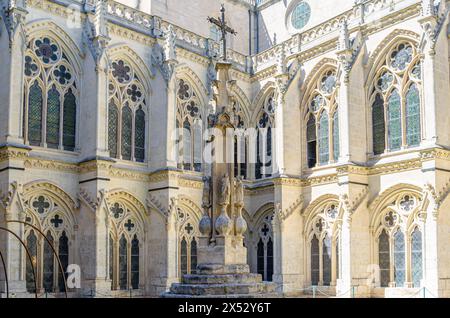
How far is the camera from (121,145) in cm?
2311

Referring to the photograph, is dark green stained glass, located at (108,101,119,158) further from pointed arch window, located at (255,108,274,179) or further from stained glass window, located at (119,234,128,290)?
pointed arch window, located at (255,108,274,179)

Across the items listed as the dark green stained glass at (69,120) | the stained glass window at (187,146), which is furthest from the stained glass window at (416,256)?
the dark green stained glass at (69,120)

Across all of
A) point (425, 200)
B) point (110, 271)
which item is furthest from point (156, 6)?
point (425, 200)

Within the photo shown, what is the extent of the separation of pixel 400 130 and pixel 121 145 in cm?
1056

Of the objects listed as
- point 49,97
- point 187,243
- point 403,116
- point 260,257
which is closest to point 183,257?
point 187,243

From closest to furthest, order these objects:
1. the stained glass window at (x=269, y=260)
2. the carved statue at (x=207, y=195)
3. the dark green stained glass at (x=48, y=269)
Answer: the carved statue at (x=207, y=195)
the dark green stained glass at (x=48, y=269)
the stained glass window at (x=269, y=260)

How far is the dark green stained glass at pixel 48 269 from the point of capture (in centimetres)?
A: 2039

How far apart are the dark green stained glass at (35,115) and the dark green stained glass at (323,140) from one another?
11184 mm

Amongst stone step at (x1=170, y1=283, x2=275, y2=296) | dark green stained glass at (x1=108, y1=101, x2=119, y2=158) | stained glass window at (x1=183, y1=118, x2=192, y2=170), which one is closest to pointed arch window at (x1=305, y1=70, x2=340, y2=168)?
stained glass window at (x1=183, y1=118, x2=192, y2=170)

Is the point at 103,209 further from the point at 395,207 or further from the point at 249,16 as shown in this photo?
the point at 249,16

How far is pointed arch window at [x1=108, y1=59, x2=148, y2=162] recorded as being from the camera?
23030 millimetres

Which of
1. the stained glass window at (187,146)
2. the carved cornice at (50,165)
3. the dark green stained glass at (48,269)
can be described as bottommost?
the dark green stained glass at (48,269)

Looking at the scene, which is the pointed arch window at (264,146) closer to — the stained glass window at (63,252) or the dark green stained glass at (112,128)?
the dark green stained glass at (112,128)

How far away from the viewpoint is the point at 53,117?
21.5m
